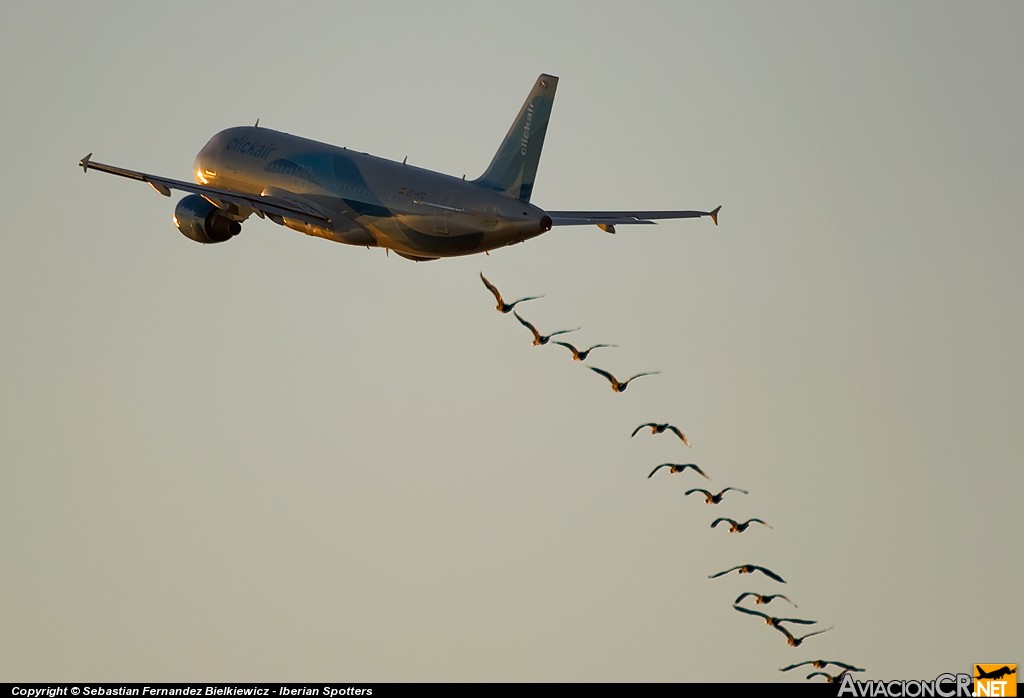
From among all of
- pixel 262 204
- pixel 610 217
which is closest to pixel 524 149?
pixel 610 217

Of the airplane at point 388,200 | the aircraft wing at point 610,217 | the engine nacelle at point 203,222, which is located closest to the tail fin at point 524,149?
the airplane at point 388,200

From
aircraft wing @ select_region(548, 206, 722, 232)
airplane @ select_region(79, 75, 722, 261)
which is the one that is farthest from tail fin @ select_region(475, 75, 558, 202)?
aircraft wing @ select_region(548, 206, 722, 232)

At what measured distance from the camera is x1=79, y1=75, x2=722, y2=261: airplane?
4338 inches

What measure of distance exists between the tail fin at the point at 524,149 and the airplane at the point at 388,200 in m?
0.05

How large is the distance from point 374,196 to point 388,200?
1170 mm

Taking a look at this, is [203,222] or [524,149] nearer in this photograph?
[524,149]

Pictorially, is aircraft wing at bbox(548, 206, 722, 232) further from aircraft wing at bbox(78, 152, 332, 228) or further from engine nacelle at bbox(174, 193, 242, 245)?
engine nacelle at bbox(174, 193, 242, 245)

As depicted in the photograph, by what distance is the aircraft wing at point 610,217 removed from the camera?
115 m

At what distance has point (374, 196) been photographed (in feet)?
377

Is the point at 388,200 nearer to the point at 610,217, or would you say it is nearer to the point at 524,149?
the point at 524,149

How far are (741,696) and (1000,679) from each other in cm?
1020

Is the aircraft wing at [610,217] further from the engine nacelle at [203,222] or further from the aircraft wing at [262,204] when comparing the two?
the engine nacelle at [203,222]

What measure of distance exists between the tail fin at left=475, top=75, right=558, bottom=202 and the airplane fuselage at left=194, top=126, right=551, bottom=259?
3.25 ft

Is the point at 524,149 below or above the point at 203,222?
below
